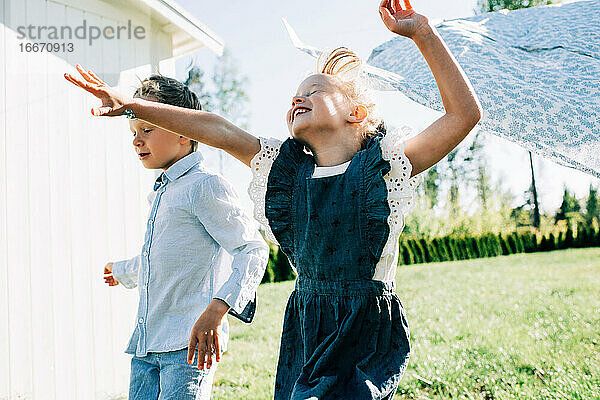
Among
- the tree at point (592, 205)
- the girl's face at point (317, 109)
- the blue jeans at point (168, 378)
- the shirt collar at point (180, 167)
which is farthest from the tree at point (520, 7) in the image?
the blue jeans at point (168, 378)

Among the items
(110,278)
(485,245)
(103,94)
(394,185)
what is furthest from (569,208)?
(103,94)

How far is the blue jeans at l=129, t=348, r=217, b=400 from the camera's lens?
2.05 m

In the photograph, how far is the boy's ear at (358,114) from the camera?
1.82 m

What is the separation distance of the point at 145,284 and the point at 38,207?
5.72ft

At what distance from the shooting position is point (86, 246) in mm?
3924

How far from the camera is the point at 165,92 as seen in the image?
2.42 m

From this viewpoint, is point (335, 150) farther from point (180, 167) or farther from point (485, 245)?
point (485, 245)

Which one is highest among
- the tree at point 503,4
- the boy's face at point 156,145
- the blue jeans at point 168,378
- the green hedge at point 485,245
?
the tree at point 503,4

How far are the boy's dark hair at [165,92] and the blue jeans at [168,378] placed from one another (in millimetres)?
825

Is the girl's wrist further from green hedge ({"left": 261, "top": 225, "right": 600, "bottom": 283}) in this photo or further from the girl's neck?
green hedge ({"left": 261, "top": 225, "right": 600, "bottom": 283})

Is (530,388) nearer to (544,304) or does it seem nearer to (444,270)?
(544,304)

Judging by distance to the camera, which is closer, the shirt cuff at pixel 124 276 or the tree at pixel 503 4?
the shirt cuff at pixel 124 276

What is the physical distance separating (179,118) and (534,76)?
146 centimetres

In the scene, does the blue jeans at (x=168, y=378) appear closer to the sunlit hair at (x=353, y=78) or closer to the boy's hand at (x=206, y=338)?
the boy's hand at (x=206, y=338)
